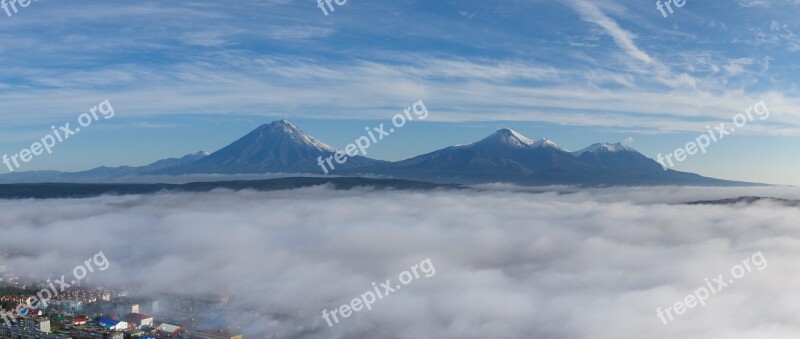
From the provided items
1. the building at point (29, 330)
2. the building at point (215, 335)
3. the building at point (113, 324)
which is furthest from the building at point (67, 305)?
the building at point (215, 335)

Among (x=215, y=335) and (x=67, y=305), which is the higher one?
(x=67, y=305)

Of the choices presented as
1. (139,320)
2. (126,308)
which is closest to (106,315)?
(126,308)

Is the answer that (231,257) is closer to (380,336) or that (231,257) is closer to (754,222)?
(380,336)

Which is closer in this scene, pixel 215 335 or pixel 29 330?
pixel 215 335

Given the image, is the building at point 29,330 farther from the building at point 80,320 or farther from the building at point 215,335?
the building at point 215,335

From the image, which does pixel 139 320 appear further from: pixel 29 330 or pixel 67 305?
pixel 67 305

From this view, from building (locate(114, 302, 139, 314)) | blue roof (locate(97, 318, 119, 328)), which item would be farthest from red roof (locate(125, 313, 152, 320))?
building (locate(114, 302, 139, 314))

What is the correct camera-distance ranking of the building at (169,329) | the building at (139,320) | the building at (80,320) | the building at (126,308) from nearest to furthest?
1. the building at (169,329)
2. the building at (80,320)
3. the building at (139,320)
4. the building at (126,308)

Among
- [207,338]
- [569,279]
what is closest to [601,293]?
[569,279]
